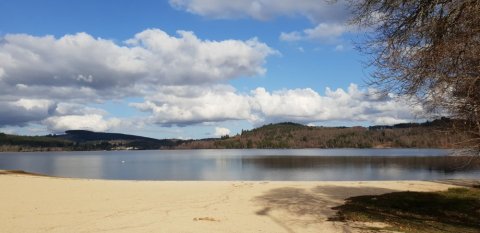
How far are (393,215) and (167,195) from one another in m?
12.8

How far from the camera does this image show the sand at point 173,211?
14.2 metres

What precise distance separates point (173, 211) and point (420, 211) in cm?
918

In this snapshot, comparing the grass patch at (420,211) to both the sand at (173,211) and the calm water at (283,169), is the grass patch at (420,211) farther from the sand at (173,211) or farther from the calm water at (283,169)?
Result: the calm water at (283,169)

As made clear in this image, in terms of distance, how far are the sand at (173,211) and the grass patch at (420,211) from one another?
40.5 inches

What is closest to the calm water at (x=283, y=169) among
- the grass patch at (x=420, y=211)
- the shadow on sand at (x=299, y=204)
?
the grass patch at (x=420, y=211)

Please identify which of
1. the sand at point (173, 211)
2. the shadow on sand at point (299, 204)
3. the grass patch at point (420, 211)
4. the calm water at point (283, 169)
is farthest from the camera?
the calm water at point (283, 169)

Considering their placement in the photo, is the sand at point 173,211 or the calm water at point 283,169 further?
the calm water at point 283,169

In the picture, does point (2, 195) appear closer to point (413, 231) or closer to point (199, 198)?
point (199, 198)

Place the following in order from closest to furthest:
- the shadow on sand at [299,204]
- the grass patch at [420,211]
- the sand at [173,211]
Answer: the grass patch at [420,211]
the sand at [173,211]
the shadow on sand at [299,204]

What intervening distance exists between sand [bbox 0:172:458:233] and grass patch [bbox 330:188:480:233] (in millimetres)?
1028

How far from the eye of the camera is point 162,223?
1495cm

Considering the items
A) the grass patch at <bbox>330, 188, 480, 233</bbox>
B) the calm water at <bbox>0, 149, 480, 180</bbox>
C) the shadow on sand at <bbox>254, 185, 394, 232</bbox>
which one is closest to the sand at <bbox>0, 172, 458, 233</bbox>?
the shadow on sand at <bbox>254, 185, 394, 232</bbox>

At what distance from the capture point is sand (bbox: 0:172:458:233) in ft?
46.6

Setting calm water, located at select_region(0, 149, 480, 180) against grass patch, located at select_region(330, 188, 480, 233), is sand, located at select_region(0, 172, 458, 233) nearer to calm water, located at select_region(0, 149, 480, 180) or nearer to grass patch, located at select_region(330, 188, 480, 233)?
grass patch, located at select_region(330, 188, 480, 233)
